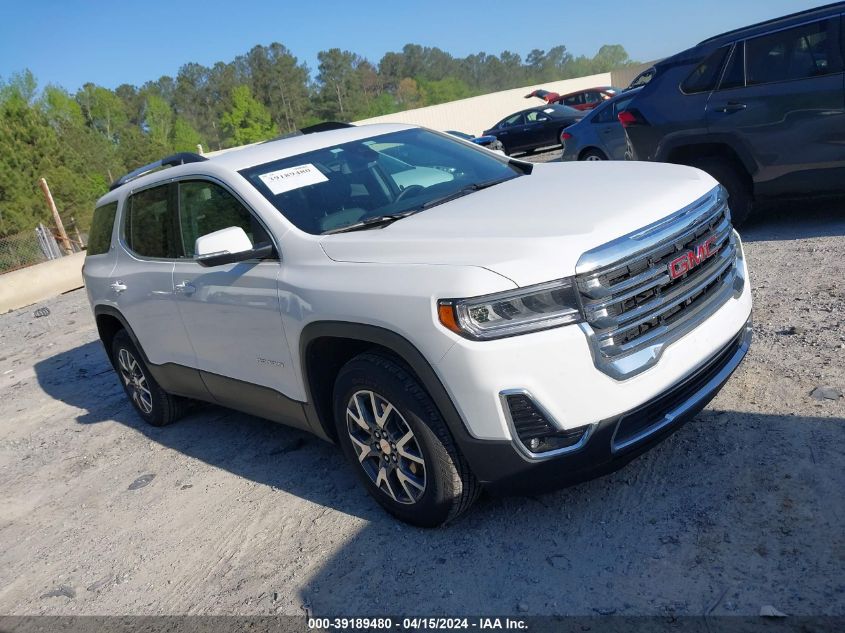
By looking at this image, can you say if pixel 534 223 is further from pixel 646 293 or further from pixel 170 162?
pixel 170 162

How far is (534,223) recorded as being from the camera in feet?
10.5

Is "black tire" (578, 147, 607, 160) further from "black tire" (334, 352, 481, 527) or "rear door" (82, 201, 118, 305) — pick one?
"black tire" (334, 352, 481, 527)

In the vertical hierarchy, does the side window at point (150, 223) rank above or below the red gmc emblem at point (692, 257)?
above

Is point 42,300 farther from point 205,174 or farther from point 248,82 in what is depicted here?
point 248,82

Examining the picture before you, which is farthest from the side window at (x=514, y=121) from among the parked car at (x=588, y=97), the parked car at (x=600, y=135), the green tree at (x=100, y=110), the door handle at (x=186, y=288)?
the green tree at (x=100, y=110)

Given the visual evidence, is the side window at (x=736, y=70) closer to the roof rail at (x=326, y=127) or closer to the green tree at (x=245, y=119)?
the roof rail at (x=326, y=127)

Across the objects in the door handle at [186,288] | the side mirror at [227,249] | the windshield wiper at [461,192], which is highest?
the side mirror at [227,249]

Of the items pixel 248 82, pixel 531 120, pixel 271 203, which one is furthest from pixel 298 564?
pixel 248 82

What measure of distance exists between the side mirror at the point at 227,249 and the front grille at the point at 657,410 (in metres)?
1.92

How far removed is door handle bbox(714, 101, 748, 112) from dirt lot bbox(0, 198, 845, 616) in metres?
1.72

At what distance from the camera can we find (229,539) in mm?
4020

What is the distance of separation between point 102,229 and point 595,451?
181 inches

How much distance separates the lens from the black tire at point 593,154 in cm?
1064

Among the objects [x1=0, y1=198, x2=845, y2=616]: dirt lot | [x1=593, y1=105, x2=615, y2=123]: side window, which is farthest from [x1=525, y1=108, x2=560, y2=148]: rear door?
[x1=0, y1=198, x2=845, y2=616]: dirt lot
